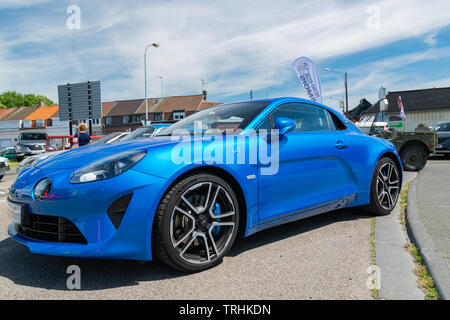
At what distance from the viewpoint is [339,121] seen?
12.7 feet

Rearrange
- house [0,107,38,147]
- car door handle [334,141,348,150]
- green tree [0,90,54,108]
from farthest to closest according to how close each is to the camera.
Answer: green tree [0,90,54,108] → house [0,107,38,147] → car door handle [334,141,348,150]

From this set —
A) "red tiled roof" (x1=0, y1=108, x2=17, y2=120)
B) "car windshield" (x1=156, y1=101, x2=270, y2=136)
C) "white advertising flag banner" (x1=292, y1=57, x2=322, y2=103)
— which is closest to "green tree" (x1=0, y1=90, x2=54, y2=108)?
"red tiled roof" (x1=0, y1=108, x2=17, y2=120)

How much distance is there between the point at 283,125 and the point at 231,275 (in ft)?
4.24

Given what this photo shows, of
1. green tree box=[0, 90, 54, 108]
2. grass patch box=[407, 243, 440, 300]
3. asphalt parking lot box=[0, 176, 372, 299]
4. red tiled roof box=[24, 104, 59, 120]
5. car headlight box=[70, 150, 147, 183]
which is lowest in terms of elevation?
asphalt parking lot box=[0, 176, 372, 299]

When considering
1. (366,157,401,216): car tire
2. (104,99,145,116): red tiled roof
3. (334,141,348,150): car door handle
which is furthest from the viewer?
(104,99,145,116): red tiled roof

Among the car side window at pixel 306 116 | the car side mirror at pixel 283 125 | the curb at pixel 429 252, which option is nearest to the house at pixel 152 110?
the car side window at pixel 306 116

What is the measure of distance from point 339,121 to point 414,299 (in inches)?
86.2

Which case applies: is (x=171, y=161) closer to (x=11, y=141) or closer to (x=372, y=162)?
(x=372, y=162)

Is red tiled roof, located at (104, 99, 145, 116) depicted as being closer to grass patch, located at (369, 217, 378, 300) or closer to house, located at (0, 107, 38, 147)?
house, located at (0, 107, 38, 147)

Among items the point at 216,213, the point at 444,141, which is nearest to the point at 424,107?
the point at 444,141

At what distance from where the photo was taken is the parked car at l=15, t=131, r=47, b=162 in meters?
21.8

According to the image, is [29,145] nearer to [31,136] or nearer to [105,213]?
[31,136]

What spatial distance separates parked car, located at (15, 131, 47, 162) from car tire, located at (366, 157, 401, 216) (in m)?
21.3

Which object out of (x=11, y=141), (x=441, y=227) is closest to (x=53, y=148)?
(x=441, y=227)
